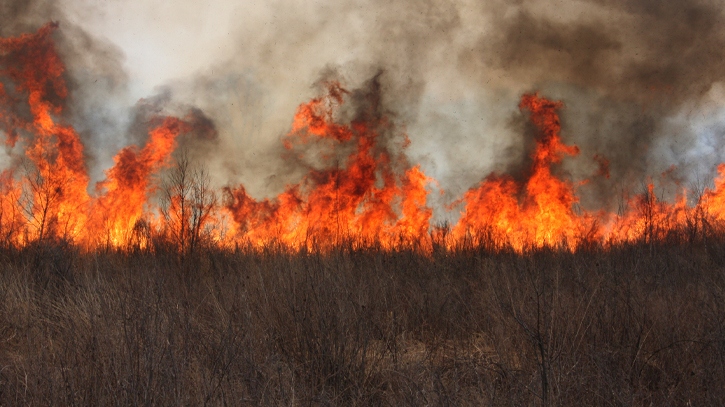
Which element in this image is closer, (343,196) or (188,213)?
(188,213)

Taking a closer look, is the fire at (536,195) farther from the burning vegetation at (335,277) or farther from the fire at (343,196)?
the fire at (343,196)

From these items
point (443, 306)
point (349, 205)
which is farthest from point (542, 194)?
point (443, 306)

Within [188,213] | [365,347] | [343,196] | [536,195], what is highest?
[343,196]

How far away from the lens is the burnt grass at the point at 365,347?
8.34 feet

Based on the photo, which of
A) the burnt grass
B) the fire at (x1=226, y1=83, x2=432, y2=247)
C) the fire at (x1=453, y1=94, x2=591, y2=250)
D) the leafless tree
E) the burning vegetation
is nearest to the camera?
the burnt grass

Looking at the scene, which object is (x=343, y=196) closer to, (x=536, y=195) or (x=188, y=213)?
(x=188, y=213)

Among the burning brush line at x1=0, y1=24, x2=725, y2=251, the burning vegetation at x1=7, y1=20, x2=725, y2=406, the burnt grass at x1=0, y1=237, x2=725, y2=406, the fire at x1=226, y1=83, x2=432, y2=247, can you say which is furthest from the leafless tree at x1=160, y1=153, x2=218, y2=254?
the fire at x1=226, y1=83, x2=432, y2=247

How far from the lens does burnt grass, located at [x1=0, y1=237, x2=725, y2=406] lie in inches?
100

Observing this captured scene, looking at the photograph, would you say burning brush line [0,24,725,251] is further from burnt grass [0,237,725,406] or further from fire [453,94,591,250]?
burnt grass [0,237,725,406]

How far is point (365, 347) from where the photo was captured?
306 cm

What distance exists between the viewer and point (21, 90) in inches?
546

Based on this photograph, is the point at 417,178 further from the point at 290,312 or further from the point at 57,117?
the point at 57,117

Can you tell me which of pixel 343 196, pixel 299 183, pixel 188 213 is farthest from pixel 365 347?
pixel 299 183

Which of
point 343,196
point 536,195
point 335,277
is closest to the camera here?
point 335,277
